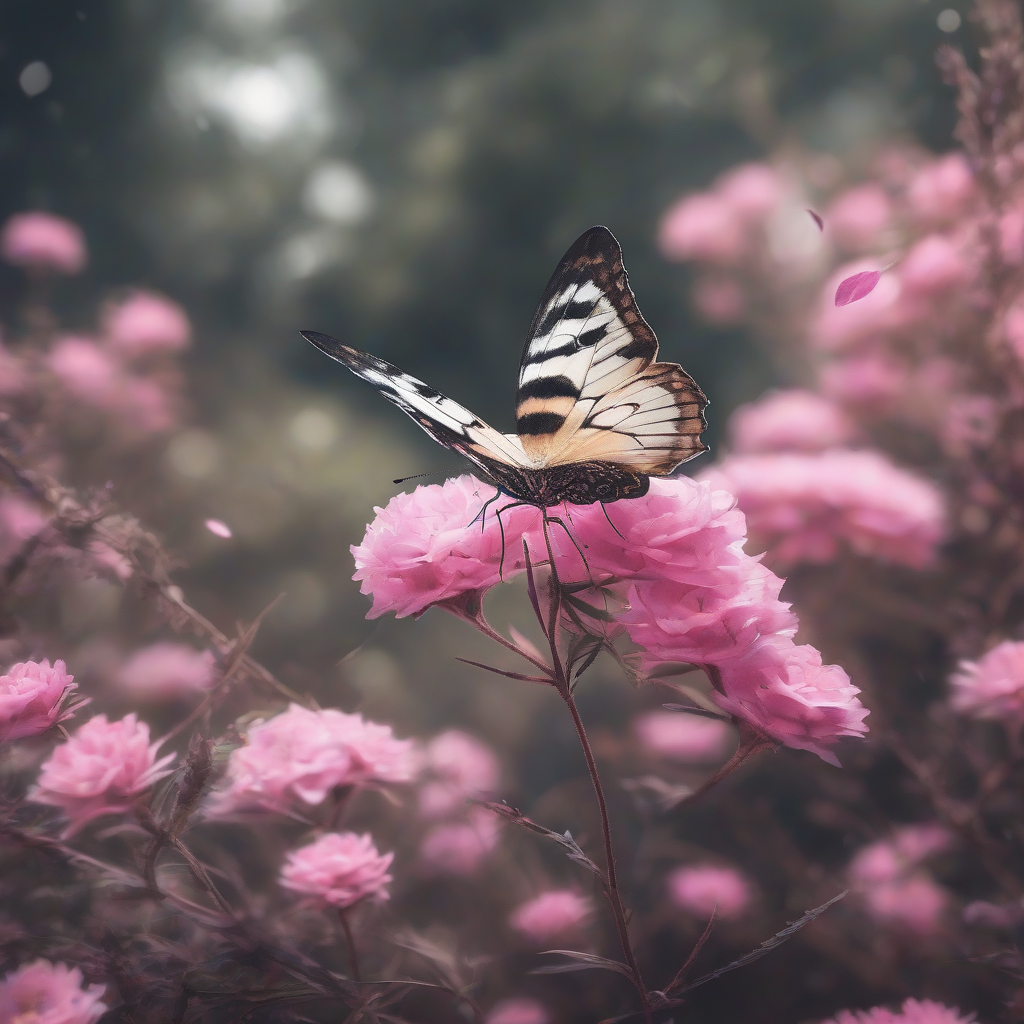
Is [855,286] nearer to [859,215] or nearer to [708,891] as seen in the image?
[708,891]

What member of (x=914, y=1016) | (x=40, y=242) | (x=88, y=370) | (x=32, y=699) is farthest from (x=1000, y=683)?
(x=40, y=242)

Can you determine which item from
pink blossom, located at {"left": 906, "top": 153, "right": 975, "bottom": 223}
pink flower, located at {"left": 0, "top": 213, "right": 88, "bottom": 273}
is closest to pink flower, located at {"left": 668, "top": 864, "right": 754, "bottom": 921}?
pink blossom, located at {"left": 906, "top": 153, "right": 975, "bottom": 223}

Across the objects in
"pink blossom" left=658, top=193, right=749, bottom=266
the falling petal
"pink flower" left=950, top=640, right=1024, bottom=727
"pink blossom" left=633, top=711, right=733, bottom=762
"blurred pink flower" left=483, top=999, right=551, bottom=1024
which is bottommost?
"blurred pink flower" left=483, top=999, right=551, bottom=1024

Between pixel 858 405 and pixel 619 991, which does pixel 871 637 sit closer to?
pixel 858 405

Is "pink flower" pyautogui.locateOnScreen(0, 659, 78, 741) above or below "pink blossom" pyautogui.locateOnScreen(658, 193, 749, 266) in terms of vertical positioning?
below

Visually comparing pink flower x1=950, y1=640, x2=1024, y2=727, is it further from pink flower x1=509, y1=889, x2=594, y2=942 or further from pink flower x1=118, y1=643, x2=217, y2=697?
pink flower x1=118, y1=643, x2=217, y2=697

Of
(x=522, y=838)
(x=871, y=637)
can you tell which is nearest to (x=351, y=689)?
(x=522, y=838)
